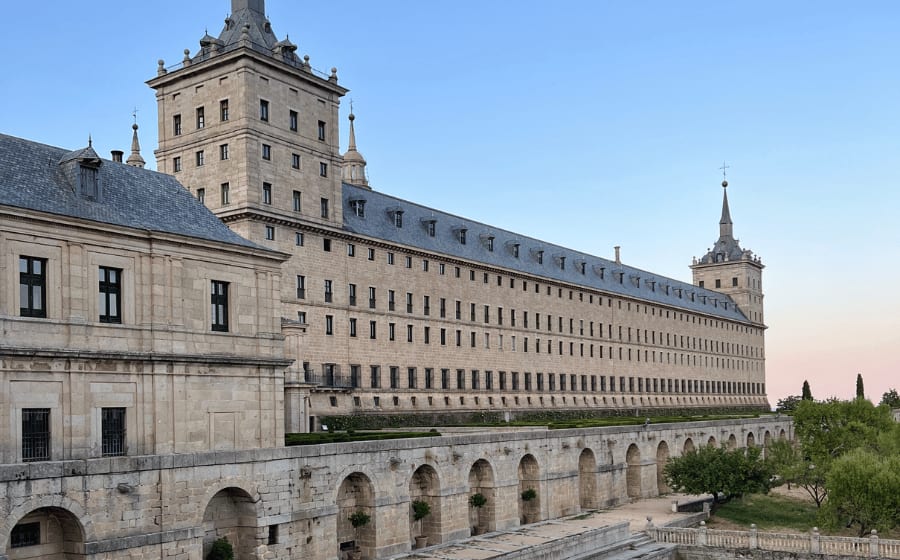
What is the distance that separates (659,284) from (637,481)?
5762cm

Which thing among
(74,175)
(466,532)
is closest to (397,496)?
(466,532)

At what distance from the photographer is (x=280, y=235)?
174ft

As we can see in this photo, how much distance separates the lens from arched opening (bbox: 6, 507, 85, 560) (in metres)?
25.1

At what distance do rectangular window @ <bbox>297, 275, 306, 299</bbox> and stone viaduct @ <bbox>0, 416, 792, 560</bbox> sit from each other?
1593 cm

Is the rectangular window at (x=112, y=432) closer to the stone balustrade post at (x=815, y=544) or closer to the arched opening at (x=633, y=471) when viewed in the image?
the stone balustrade post at (x=815, y=544)

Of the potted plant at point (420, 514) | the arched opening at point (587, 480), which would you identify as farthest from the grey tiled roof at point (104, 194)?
the arched opening at point (587, 480)

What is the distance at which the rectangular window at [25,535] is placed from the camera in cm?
2503

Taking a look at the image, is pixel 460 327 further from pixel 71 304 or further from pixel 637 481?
pixel 71 304

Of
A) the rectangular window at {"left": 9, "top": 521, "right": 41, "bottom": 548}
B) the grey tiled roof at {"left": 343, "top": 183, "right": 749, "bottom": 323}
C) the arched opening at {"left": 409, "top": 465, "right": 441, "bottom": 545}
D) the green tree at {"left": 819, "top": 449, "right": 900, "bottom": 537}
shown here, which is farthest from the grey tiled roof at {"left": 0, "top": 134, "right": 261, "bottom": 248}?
the green tree at {"left": 819, "top": 449, "right": 900, "bottom": 537}

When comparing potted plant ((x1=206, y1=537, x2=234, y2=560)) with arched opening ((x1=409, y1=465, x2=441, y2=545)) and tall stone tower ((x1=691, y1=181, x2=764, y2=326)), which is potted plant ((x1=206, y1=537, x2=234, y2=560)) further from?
tall stone tower ((x1=691, y1=181, x2=764, y2=326))

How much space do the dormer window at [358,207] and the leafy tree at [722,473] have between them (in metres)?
25.6

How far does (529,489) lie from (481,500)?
5.32 metres

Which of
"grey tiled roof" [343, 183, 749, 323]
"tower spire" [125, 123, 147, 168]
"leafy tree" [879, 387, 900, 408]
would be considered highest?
"tower spire" [125, 123, 147, 168]

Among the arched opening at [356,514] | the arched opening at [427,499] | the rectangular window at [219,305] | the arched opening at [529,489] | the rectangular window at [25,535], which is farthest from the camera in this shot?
the arched opening at [529,489]
